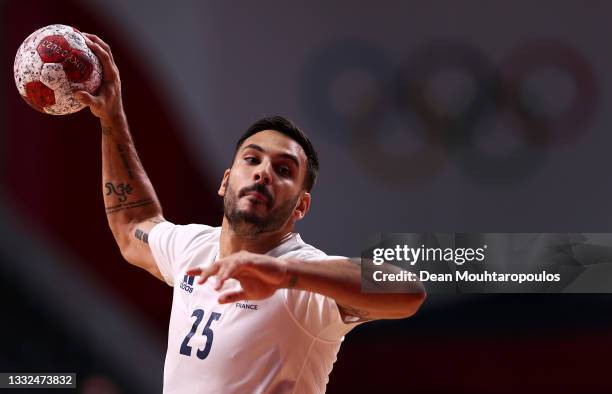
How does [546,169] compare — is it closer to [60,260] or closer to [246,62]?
[246,62]

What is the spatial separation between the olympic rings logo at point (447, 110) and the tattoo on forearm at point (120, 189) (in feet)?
8.09

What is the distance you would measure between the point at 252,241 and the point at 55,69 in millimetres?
1332

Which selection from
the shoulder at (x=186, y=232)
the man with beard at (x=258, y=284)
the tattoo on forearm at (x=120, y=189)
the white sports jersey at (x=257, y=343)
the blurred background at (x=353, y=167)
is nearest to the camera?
the man with beard at (x=258, y=284)

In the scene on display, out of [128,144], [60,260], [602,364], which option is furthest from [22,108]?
[602,364]

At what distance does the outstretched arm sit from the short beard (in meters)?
0.58

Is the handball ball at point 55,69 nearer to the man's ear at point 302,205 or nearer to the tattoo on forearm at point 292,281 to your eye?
the man's ear at point 302,205

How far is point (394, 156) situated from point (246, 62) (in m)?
1.51

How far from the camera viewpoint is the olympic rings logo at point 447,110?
19.6 feet

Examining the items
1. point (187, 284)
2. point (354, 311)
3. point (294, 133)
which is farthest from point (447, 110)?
point (354, 311)

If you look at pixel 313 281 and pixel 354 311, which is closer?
pixel 313 281

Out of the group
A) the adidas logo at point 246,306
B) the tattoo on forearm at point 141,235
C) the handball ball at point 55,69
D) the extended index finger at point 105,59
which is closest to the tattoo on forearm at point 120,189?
the tattoo on forearm at point 141,235

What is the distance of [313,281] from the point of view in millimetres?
2420

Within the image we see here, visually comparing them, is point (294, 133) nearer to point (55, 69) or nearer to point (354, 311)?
point (354, 311)

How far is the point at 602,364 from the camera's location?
5.71 m
